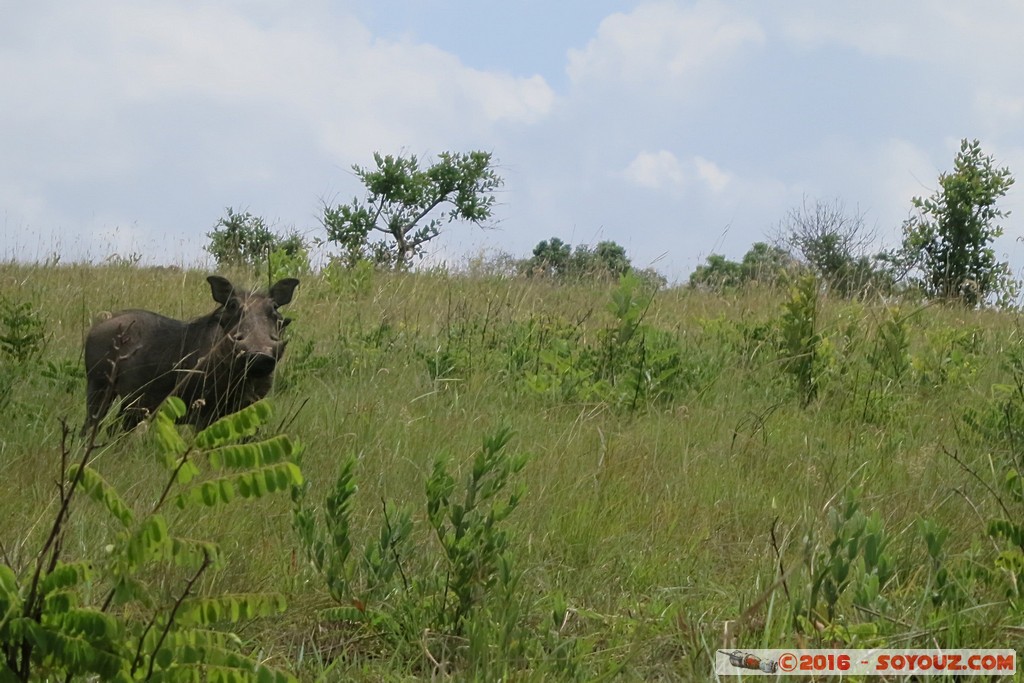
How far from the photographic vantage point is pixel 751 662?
231 centimetres

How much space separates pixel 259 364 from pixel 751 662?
131 inches

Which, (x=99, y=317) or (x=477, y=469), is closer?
(x=477, y=469)

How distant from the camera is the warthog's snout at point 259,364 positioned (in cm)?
501

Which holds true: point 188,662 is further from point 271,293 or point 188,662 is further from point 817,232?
→ point 817,232

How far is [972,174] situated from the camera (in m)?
17.4

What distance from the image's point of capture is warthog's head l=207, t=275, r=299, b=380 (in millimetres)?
5039

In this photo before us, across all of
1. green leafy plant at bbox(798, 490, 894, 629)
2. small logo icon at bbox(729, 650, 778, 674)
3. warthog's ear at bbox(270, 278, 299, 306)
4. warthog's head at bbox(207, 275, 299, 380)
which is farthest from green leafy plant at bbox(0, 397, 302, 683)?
warthog's ear at bbox(270, 278, 299, 306)

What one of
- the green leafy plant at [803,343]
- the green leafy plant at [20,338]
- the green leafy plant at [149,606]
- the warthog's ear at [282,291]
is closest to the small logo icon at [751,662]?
the green leafy plant at [149,606]

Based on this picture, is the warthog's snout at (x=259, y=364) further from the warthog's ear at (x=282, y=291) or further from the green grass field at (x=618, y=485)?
the warthog's ear at (x=282, y=291)

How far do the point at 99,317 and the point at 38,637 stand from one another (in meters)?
4.32

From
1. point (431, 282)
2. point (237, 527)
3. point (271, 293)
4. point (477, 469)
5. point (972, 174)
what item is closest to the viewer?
point (477, 469)

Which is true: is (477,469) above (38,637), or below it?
above

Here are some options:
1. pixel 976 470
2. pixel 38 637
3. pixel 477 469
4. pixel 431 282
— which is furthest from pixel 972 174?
pixel 38 637

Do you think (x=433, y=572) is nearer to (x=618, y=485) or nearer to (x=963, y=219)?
(x=618, y=485)
